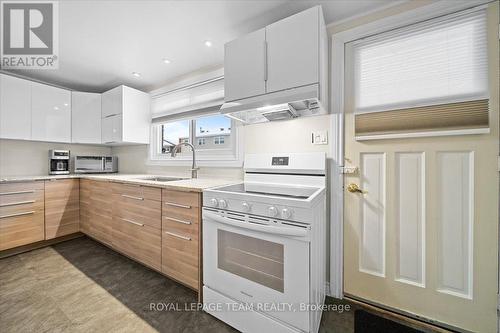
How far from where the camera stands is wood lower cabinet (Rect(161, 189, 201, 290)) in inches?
59.9

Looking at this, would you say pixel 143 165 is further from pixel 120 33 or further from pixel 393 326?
pixel 393 326

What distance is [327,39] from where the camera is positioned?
1.66 meters

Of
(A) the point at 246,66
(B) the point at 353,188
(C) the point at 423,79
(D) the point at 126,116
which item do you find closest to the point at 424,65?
(C) the point at 423,79

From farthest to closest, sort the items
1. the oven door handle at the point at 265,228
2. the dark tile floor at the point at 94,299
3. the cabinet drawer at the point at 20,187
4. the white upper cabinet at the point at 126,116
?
the white upper cabinet at the point at 126,116 → the cabinet drawer at the point at 20,187 → the dark tile floor at the point at 94,299 → the oven door handle at the point at 265,228

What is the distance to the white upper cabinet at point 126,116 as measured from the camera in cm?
278

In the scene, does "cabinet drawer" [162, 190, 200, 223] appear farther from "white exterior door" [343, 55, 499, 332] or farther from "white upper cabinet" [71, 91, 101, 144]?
"white upper cabinet" [71, 91, 101, 144]

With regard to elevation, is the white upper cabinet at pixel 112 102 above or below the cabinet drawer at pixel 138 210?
above

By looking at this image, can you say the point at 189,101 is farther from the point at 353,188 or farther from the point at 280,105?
the point at 353,188

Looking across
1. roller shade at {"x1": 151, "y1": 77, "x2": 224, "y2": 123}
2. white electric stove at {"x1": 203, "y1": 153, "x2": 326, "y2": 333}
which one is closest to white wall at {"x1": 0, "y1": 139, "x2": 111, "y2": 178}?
roller shade at {"x1": 151, "y1": 77, "x2": 224, "y2": 123}

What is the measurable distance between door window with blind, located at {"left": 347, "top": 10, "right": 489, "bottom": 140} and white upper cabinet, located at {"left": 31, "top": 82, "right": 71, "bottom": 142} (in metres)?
3.62

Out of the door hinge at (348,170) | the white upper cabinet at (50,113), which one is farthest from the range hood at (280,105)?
the white upper cabinet at (50,113)

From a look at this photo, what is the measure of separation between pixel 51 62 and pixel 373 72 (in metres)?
3.39

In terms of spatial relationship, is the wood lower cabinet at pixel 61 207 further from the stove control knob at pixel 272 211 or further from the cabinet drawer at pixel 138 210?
the stove control knob at pixel 272 211

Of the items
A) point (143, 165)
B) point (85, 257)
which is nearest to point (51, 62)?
Result: point (143, 165)
